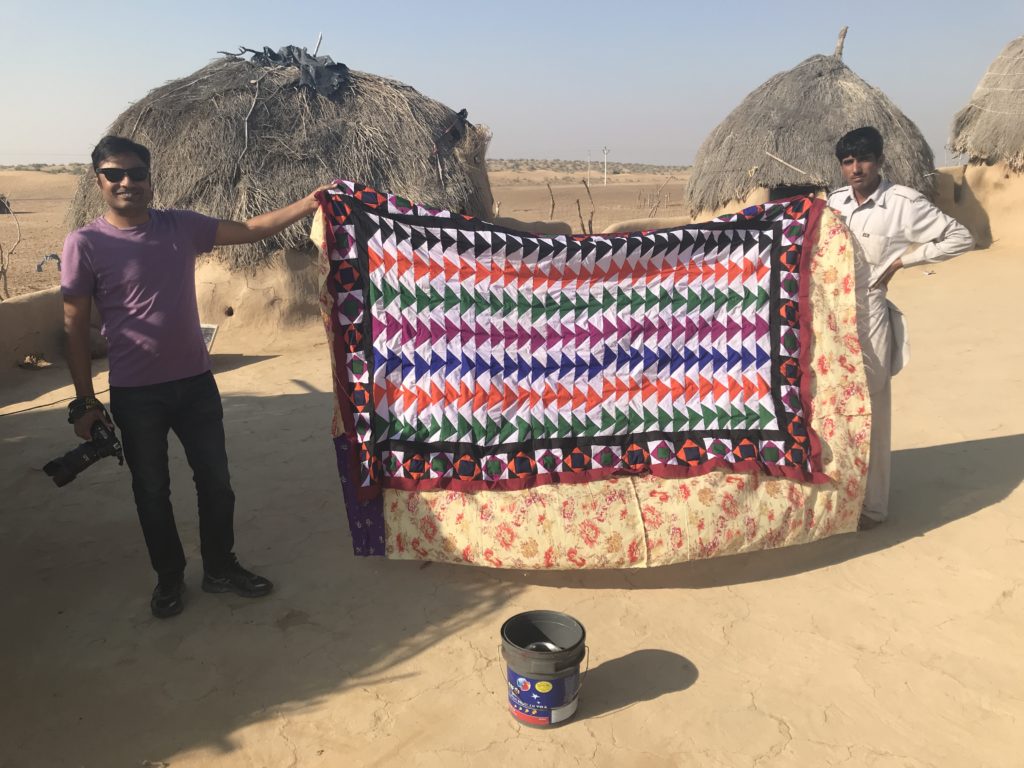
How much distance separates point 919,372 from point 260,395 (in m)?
5.11

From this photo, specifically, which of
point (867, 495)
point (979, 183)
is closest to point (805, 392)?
point (867, 495)

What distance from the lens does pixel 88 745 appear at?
2.24m

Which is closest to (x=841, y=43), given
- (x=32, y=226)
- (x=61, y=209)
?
(x=32, y=226)

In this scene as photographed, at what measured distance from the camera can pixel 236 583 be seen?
3.03 meters

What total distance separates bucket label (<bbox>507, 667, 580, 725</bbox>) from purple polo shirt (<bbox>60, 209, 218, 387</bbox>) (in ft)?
5.34

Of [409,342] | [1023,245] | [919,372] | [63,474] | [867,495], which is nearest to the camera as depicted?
[63,474]

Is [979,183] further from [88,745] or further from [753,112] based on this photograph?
[88,745]

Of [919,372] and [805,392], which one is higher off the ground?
[805,392]

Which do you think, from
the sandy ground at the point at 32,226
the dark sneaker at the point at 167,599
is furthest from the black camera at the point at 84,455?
the sandy ground at the point at 32,226

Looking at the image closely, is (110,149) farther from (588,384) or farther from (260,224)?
(588,384)

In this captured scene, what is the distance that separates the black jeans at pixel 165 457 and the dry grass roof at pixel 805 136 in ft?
30.5

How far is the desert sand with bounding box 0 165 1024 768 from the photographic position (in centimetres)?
223

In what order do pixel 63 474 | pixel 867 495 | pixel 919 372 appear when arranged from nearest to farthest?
1. pixel 63 474
2. pixel 867 495
3. pixel 919 372

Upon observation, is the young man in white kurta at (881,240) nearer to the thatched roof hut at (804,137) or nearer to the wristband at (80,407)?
the wristband at (80,407)
